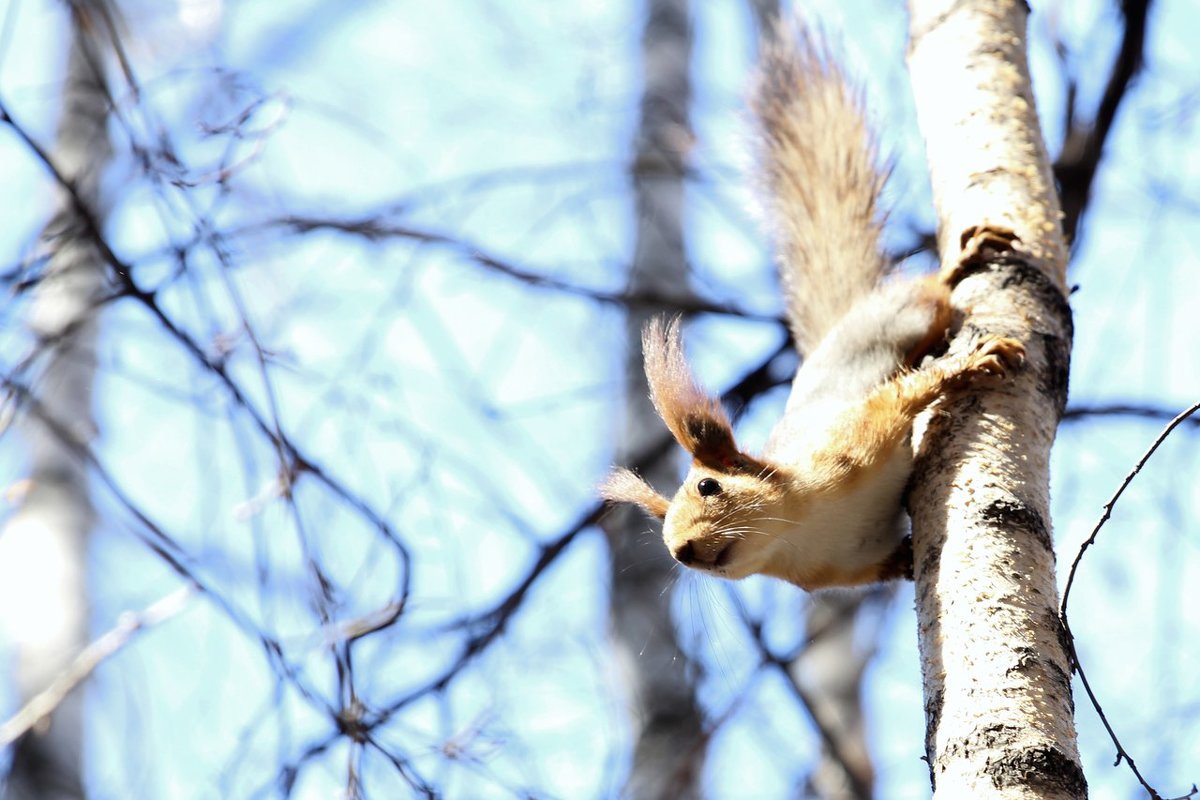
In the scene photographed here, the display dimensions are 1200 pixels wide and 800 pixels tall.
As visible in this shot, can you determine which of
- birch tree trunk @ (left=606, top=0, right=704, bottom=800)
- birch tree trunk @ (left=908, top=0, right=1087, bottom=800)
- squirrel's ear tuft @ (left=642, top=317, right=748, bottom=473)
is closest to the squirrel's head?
squirrel's ear tuft @ (left=642, top=317, right=748, bottom=473)

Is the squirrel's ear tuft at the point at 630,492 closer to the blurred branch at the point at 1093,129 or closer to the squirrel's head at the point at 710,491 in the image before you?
the squirrel's head at the point at 710,491

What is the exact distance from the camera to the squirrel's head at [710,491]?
74.4 inches

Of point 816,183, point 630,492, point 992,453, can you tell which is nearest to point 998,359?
point 992,453

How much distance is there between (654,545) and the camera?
2914mm

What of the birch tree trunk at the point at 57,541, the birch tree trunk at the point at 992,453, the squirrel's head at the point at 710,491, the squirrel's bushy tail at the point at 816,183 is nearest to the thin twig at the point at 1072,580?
the birch tree trunk at the point at 992,453

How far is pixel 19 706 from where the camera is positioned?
2.29 m

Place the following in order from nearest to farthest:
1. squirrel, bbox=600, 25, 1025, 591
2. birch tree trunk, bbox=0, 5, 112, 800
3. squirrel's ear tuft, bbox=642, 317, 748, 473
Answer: squirrel, bbox=600, 25, 1025, 591
squirrel's ear tuft, bbox=642, 317, 748, 473
birch tree trunk, bbox=0, 5, 112, 800

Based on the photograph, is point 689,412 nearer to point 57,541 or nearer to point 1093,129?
point 1093,129

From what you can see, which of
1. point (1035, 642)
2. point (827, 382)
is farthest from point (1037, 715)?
point (827, 382)

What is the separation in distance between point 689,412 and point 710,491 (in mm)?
126

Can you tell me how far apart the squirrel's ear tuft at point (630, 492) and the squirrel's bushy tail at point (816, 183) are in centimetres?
47

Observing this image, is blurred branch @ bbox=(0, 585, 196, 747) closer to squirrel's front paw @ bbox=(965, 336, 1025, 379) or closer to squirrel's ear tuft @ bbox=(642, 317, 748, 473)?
squirrel's ear tuft @ bbox=(642, 317, 748, 473)

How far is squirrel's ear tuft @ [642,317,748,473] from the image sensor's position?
1.87 meters

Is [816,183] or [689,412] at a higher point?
[816,183]
